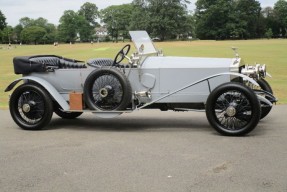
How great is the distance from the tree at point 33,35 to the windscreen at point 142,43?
13009 cm

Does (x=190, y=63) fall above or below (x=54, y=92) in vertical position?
above

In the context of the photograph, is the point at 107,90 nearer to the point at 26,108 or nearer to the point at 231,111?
the point at 26,108

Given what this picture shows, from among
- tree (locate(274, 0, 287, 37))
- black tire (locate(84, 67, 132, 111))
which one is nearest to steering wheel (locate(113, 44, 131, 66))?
black tire (locate(84, 67, 132, 111))

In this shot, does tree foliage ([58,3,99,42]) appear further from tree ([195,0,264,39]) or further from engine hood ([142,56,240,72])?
engine hood ([142,56,240,72])

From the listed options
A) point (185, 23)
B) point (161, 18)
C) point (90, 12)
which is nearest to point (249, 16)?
point (185, 23)

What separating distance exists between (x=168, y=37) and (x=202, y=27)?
12633 millimetres

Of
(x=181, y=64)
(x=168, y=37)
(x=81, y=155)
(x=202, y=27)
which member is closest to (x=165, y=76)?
(x=181, y=64)

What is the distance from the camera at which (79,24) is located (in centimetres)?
13800

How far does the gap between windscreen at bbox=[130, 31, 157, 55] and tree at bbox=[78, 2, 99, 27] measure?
498 ft

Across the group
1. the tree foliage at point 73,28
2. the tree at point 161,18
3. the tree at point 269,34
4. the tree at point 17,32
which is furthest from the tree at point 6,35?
the tree at point 269,34

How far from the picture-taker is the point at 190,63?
6914 millimetres

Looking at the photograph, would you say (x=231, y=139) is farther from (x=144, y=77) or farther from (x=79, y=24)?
(x=79, y=24)

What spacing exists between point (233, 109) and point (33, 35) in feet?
441

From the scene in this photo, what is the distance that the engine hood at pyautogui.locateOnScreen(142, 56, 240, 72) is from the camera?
6.77 meters
